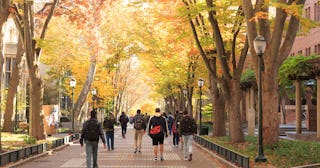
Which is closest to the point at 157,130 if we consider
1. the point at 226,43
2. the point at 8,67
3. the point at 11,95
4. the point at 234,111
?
the point at 234,111

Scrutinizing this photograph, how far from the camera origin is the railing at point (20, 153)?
16.7m

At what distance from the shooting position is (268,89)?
19.3 meters

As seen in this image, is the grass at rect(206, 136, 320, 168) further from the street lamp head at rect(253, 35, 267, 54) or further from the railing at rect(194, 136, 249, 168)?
the street lamp head at rect(253, 35, 267, 54)

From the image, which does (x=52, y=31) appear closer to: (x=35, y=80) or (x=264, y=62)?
(x=35, y=80)

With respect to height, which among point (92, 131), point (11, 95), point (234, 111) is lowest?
point (92, 131)

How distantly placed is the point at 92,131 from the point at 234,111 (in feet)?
38.3

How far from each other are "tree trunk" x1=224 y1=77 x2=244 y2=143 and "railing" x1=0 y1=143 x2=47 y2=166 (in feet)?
26.6

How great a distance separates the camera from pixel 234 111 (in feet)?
83.6

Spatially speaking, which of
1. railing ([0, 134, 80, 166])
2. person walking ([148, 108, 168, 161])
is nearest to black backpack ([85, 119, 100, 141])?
railing ([0, 134, 80, 166])

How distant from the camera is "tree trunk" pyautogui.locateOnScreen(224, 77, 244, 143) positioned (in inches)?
988

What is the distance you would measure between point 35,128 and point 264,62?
12953mm

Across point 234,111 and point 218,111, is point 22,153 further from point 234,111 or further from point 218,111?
point 218,111

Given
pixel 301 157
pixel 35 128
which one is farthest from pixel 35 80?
pixel 301 157

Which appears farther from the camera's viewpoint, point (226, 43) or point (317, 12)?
point (317, 12)
